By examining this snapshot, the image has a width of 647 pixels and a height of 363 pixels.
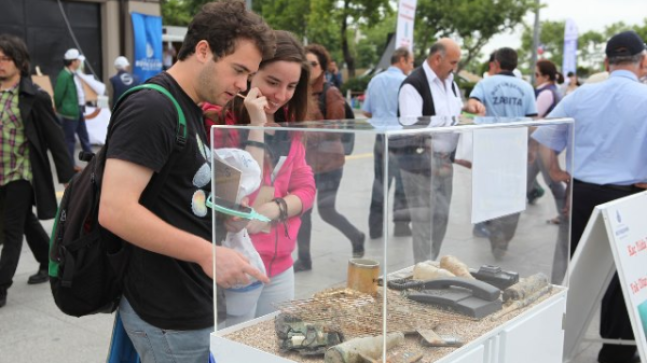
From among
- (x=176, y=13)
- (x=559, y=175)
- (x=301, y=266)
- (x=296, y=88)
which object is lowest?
(x=301, y=266)

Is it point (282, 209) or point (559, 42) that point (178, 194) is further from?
point (559, 42)

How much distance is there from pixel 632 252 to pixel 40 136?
3726 mm

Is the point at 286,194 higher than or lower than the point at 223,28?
lower

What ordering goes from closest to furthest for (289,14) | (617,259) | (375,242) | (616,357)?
(375,242)
(617,259)
(616,357)
(289,14)

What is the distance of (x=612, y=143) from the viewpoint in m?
3.71

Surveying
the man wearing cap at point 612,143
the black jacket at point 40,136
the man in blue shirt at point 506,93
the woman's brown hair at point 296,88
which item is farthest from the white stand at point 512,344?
the man in blue shirt at point 506,93

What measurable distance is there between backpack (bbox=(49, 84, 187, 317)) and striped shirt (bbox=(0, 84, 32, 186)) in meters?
2.69

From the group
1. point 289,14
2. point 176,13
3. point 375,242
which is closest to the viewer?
point 375,242

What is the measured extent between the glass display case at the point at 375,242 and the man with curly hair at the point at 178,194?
77 mm

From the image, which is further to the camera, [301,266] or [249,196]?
[301,266]

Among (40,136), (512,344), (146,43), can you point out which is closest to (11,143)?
(40,136)

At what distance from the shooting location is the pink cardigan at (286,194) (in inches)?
76.6

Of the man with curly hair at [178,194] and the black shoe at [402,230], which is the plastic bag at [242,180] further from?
the black shoe at [402,230]

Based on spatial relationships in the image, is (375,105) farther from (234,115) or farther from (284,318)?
(284,318)
